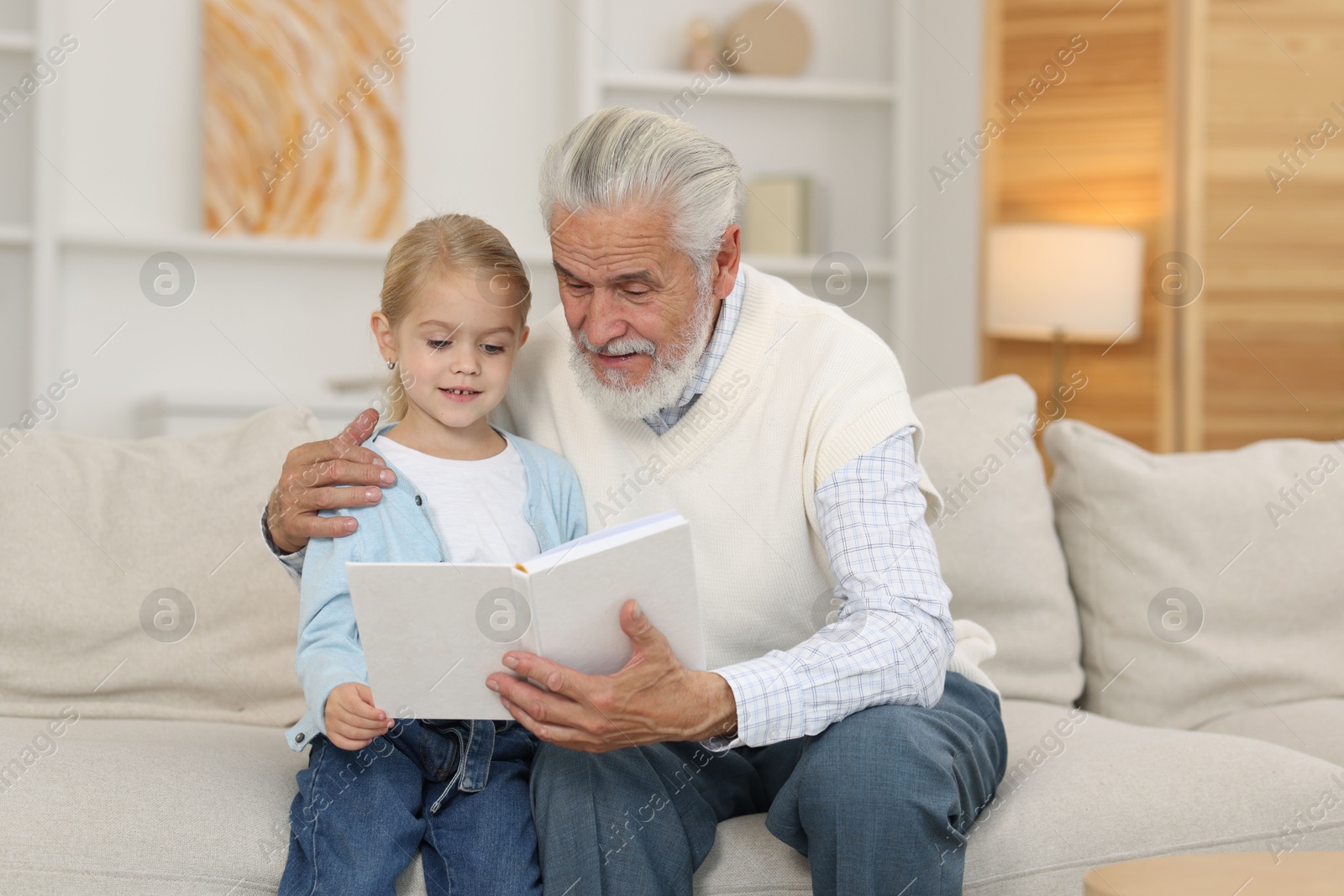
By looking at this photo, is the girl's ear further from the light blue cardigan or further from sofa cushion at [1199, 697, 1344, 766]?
sofa cushion at [1199, 697, 1344, 766]

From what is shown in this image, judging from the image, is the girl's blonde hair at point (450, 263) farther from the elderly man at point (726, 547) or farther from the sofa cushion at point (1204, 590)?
the sofa cushion at point (1204, 590)

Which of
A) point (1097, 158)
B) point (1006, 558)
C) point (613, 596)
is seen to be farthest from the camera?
point (1097, 158)

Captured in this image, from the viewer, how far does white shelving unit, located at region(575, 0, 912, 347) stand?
3.74 meters

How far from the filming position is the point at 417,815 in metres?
1.35

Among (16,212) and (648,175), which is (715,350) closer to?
(648,175)

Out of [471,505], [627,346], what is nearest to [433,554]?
[471,505]

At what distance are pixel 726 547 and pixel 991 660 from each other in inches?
24.6

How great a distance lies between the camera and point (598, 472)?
5.39ft

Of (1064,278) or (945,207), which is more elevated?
(945,207)

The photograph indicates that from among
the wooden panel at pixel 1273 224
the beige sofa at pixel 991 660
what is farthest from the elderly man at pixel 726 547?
the wooden panel at pixel 1273 224

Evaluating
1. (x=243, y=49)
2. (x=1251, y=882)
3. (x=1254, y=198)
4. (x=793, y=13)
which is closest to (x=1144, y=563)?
(x=1251, y=882)

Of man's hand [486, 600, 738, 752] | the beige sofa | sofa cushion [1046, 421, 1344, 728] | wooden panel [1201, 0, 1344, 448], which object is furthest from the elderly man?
wooden panel [1201, 0, 1344, 448]

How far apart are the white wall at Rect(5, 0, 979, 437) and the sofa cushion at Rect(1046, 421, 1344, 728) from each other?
5.79ft

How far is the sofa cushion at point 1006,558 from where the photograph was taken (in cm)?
192
